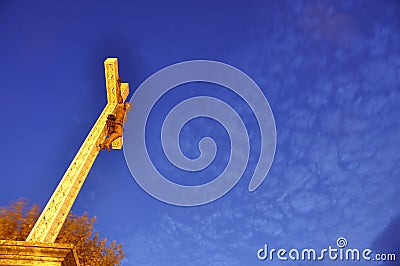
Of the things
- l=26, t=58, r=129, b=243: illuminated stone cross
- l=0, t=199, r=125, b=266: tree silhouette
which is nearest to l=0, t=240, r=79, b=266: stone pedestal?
l=26, t=58, r=129, b=243: illuminated stone cross

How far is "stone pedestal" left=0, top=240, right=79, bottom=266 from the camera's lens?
4.86 m

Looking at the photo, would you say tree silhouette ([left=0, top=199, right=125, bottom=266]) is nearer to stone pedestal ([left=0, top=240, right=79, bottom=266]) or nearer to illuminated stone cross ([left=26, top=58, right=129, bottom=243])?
illuminated stone cross ([left=26, top=58, right=129, bottom=243])

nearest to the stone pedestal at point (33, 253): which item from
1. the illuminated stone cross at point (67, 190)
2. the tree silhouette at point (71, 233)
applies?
the illuminated stone cross at point (67, 190)

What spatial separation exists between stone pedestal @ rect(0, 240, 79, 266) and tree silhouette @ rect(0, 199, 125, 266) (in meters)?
9.21

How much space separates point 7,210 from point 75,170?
6.68 m

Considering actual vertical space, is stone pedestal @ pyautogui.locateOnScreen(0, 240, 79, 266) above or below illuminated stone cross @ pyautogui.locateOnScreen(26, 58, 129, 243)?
below

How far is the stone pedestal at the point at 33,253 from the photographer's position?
4.86 meters

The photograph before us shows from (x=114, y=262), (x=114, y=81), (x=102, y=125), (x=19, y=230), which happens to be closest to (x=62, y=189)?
(x=102, y=125)

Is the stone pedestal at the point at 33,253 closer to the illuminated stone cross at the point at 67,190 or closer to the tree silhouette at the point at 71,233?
the illuminated stone cross at the point at 67,190

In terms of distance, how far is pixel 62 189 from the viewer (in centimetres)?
859

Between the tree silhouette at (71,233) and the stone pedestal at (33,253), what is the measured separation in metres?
9.21

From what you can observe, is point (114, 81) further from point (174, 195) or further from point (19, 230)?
point (174, 195)

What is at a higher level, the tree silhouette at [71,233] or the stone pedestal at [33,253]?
the tree silhouette at [71,233]

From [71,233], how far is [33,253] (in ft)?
33.5
